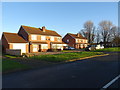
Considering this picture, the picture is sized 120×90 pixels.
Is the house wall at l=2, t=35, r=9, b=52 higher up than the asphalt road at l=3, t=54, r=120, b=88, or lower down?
higher up

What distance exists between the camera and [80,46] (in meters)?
54.7

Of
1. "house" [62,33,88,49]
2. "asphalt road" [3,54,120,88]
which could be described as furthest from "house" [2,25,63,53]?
"asphalt road" [3,54,120,88]

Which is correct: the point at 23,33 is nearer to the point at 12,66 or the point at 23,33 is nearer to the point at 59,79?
the point at 12,66

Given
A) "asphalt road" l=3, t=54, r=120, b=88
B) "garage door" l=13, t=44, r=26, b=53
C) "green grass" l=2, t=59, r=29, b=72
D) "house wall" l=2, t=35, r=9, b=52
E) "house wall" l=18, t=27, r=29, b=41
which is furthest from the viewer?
"house wall" l=18, t=27, r=29, b=41

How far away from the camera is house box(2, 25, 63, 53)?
93.0ft

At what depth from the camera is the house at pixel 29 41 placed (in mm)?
28359

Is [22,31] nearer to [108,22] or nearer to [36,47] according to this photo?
[36,47]

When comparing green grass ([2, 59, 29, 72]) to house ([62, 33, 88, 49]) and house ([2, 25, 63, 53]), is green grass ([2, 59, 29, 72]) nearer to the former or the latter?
house ([2, 25, 63, 53])

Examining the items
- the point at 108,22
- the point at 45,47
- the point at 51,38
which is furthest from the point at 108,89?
the point at 108,22

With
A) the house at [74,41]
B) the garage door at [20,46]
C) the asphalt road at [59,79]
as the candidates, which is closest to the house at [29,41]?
the garage door at [20,46]

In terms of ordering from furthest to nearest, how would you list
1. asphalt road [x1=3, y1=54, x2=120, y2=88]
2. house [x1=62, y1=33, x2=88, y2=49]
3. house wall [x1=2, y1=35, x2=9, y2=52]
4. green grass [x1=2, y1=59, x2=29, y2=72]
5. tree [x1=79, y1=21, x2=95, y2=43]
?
tree [x1=79, y1=21, x2=95, y2=43] < house [x1=62, y1=33, x2=88, y2=49] < house wall [x1=2, y1=35, x2=9, y2=52] < green grass [x1=2, y1=59, x2=29, y2=72] < asphalt road [x1=3, y1=54, x2=120, y2=88]

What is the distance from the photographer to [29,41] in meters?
32.1

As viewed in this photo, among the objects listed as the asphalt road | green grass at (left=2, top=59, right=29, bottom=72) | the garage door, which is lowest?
the asphalt road

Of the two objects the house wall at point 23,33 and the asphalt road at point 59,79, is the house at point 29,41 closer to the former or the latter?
the house wall at point 23,33
